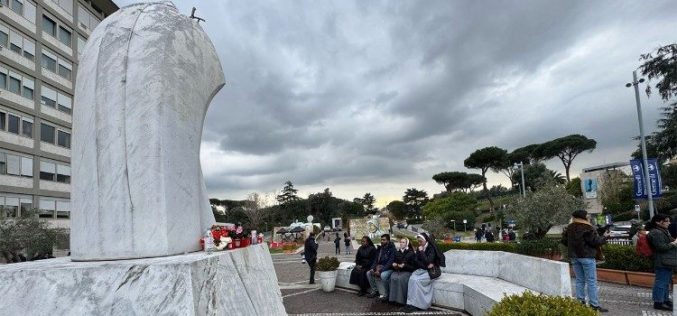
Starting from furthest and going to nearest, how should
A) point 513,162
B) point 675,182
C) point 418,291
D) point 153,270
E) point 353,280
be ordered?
point 513,162
point 675,182
point 353,280
point 418,291
point 153,270

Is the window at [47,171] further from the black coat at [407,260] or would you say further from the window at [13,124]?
the black coat at [407,260]

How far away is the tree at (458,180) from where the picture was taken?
85875 mm

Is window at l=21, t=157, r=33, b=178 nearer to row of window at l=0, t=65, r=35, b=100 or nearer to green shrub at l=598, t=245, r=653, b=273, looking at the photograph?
row of window at l=0, t=65, r=35, b=100

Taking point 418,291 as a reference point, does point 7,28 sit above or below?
above

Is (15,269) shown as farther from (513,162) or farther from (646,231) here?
(513,162)

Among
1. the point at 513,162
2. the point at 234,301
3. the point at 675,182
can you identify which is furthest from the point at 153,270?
the point at 513,162

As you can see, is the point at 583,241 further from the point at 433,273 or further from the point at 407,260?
the point at 407,260

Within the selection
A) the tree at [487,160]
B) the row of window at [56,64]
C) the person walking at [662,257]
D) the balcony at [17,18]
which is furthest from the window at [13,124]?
the tree at [487,160]

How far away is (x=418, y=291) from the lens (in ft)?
28.1

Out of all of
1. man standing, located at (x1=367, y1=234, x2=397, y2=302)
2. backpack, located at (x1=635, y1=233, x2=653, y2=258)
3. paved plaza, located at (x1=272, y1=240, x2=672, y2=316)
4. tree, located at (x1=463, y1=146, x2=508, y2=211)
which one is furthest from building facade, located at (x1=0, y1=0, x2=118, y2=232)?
tree, located at (x1=463, y1=146, x2=508, y2=211)

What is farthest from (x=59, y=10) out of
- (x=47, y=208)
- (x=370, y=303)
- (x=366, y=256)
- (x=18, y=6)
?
(x=370, y=303)

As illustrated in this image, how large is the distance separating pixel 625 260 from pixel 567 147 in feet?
227

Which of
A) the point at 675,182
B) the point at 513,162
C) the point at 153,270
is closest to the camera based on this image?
the point at 153,270

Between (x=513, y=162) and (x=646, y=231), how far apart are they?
245ft
